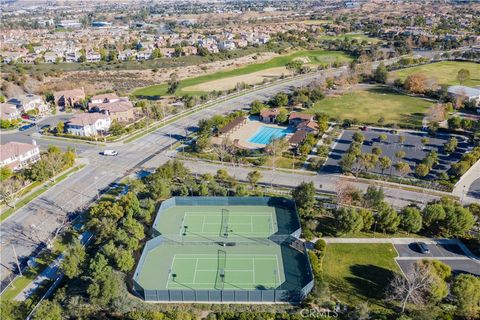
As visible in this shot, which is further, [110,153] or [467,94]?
[467,94]

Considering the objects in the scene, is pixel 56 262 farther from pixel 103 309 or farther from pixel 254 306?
pixel 254 306

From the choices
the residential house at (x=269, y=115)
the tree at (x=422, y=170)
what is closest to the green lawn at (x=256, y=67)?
the residential house at (x=269, y=115)

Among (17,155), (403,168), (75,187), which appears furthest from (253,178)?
(17,155)

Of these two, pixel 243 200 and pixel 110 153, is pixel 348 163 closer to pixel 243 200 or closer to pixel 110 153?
pixel 243 200

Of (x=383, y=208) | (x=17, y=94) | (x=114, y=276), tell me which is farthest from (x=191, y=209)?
(x=17, y=94)

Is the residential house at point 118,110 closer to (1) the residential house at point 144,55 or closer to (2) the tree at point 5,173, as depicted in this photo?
(2) the tree at point 5,173

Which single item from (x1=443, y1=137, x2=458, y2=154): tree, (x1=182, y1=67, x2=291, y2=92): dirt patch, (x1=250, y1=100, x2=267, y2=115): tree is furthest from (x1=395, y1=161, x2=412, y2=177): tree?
(x1=182, y1=67, x2=291, y2=92): dirt patch
